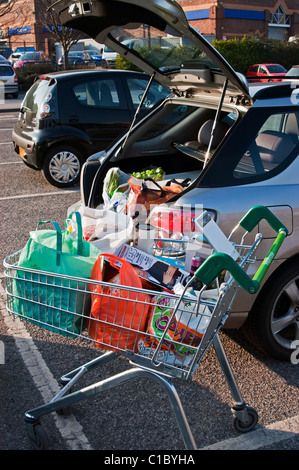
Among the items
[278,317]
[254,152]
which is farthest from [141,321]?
[254,152]

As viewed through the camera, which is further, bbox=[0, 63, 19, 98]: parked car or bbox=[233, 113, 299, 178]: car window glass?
bbox=[0, 63, 19, 98]: parked car

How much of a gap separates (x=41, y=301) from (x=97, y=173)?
1.87m

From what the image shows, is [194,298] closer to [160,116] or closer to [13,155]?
[160,116]

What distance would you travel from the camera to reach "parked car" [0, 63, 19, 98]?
23.8 metres

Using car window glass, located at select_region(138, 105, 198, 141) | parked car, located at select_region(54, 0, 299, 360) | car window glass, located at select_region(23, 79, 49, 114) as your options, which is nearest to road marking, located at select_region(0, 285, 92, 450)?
parked car, located at select_region(54, 0, 299, 360)

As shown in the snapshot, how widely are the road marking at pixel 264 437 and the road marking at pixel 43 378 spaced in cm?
67

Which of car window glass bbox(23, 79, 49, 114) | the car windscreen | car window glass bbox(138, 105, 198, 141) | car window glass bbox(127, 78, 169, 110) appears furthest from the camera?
car window glass bbox(127, 78, 169, 110)

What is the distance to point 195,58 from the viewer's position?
351cm

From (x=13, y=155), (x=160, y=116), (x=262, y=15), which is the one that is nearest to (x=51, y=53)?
(x=262, y=15)

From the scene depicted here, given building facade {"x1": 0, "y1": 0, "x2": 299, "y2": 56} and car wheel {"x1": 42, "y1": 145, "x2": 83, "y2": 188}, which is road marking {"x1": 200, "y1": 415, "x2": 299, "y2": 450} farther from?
building facade {"x1": 0, "y1": 0, "x2": 299, "y2": 56}

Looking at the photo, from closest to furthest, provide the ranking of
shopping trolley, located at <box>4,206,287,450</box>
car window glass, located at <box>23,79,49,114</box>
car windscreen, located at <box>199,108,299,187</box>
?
shopping trolley, located at <box>4,206,287,450</box>
car windscreen, located at <box>199,108,299,187</box>
car window glass, located at <box>23,79,49,114</box>

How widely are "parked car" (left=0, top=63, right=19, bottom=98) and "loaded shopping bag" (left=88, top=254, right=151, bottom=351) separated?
906 inches

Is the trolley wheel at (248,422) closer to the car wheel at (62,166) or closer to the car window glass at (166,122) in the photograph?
the car window glass at (166,122)

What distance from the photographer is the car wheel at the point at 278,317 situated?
3346 millimetres
